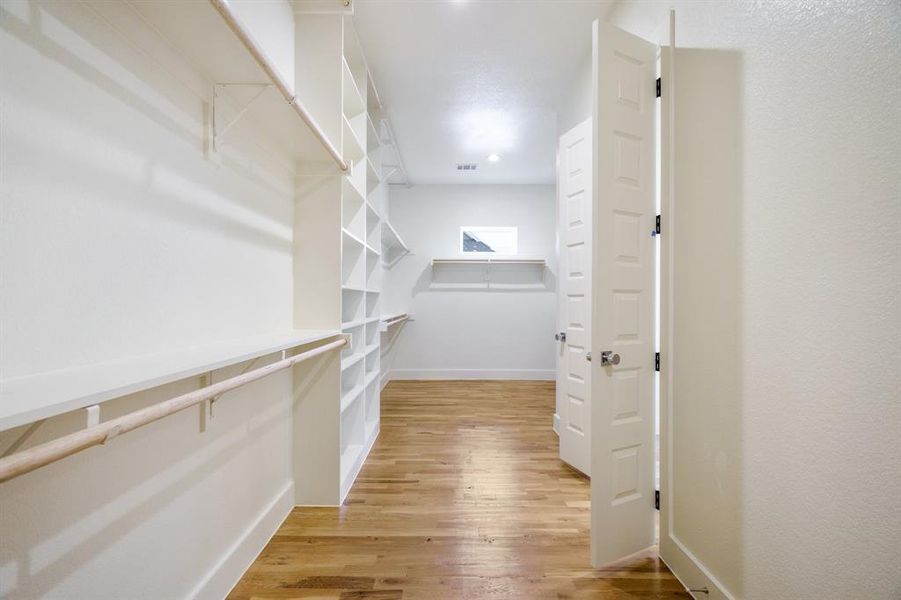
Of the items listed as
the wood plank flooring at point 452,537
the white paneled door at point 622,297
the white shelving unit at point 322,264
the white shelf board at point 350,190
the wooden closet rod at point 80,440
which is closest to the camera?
the wooden closet rod at point 80,440

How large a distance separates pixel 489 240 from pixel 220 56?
16.5 ft

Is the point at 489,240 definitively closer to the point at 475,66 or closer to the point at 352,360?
the point at 475,66

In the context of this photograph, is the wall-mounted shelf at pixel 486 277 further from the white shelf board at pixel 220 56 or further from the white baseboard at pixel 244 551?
the white shelf board at pixel 220 56

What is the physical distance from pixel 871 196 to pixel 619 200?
0.85 meters

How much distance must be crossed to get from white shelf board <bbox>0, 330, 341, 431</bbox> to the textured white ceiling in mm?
2445

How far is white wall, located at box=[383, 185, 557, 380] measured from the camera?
587 cm

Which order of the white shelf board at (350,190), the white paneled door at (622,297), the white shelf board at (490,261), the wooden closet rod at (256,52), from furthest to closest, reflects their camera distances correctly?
the white shelf board at (490,261) < the white shelf board at (350,190) < the white paneled door at (622,297) < the wooden closet rod at (256,52)

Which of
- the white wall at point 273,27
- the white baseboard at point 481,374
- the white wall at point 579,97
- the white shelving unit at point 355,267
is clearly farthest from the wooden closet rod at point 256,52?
the white baseboard at point 481,374

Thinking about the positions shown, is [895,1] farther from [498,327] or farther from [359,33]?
[498,327]

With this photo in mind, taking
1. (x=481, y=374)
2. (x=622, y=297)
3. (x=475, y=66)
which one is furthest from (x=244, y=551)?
(x=481, y=374)

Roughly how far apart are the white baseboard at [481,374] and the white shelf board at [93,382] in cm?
485

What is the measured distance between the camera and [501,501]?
2229 millimetres

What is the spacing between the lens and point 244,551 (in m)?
1.58

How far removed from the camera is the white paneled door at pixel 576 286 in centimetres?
254
